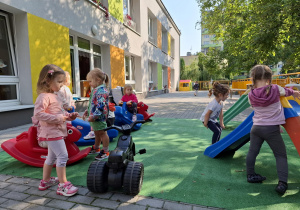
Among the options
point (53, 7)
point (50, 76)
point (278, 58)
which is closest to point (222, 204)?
point (50, 76)

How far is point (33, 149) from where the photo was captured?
309 centimetres

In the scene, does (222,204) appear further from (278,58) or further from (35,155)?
(278,58)

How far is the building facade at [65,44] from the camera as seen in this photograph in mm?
5977

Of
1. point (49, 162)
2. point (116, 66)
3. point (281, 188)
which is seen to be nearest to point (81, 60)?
point (116, 66)

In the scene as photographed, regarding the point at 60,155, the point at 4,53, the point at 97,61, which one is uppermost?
the point at 97,61

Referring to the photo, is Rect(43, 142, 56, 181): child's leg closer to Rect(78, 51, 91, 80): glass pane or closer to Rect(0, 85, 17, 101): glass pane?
Rect(0, 85, 17, 101): glass pane

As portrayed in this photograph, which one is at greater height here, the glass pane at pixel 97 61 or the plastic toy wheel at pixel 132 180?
the glass pane at pixel 97 61

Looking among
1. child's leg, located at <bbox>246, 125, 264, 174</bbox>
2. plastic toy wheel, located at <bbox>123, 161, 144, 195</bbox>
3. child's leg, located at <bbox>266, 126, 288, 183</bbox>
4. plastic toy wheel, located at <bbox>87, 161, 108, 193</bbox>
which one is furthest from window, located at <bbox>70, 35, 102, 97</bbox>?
child's leg, located at <bbox>266, 126, 288, 183</bbox>

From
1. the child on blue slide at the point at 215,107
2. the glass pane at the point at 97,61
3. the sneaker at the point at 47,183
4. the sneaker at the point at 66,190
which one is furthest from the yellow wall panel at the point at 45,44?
the child on blue slide at the point at 215,107

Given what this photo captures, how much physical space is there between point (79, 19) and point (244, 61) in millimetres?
14075

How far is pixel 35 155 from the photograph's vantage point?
312 cm

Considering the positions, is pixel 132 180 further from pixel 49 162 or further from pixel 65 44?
pixel 65 44

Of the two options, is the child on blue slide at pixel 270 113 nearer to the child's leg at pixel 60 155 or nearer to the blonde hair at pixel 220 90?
the blonde hair at pixel 220 90

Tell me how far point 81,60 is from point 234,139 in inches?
317
